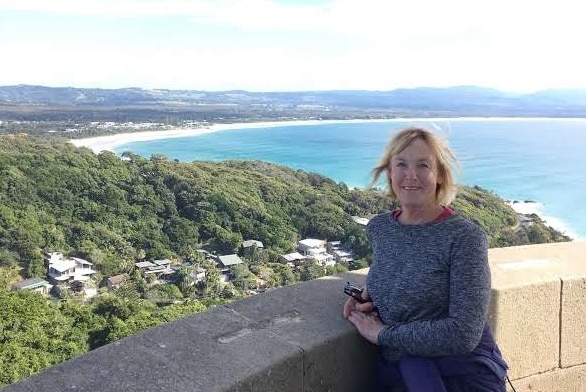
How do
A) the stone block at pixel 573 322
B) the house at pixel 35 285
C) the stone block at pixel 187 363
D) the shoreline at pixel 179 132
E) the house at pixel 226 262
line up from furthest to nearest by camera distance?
1. the shoreline at pixel 179 132
2. the house at pixel 226 262
3. the house at pixel 35 285
4. the stone block at pixel 573 322
5. the stone block at pixel 187 363

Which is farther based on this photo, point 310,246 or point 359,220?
point 359,220

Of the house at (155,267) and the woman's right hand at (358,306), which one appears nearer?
the woman's right hand at (358,306)

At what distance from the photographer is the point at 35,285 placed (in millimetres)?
20750

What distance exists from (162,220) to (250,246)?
5279 millimetres

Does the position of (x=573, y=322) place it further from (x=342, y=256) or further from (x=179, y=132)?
(x=179, y=132)

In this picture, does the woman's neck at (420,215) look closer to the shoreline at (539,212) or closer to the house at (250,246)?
the house at (250,246)

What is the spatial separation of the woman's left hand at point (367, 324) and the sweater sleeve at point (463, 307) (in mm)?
138

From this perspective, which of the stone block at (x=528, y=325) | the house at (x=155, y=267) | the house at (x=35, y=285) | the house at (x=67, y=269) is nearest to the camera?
the stone block at (x=528, y=325)

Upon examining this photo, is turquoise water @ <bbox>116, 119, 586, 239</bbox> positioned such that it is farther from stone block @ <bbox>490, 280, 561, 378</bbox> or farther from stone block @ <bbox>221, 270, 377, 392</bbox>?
stone block @ <bbox>221, 270, 377, 392</bbox>

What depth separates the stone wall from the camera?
1328 millimetres

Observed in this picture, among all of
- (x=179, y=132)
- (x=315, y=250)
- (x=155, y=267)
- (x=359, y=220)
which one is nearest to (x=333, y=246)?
(x=315, y=250)

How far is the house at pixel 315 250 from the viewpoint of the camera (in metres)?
23.5

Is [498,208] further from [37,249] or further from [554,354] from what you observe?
[554,354]

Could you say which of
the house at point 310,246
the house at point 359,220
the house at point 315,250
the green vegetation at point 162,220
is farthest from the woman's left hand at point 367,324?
the house at point 359,220
